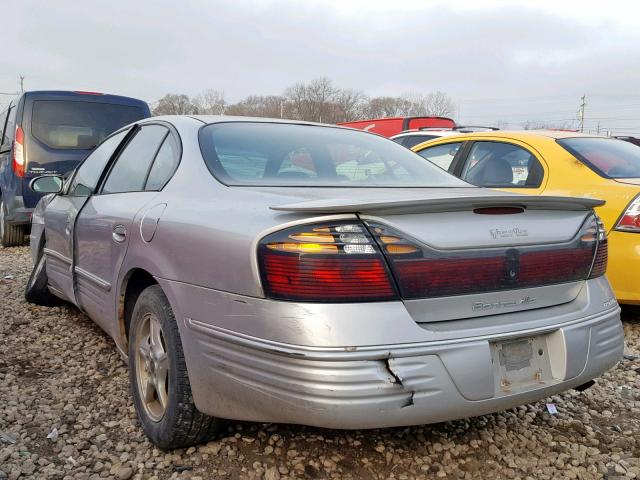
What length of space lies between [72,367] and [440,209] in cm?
249

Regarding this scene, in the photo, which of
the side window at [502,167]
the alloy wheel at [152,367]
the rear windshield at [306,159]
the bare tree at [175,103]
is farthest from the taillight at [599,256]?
the bare tree at [175,103]

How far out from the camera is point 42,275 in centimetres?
440

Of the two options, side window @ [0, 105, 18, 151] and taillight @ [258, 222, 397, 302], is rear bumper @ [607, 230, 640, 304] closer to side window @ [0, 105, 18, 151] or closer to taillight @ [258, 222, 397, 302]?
taillight @ [258, 222, 397, 302]

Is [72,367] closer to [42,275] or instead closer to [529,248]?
[42,275]

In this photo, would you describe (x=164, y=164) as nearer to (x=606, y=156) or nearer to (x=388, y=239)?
(x=388, y=239)

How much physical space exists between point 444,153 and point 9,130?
19.1ft

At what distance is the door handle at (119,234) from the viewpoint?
8.95 ft

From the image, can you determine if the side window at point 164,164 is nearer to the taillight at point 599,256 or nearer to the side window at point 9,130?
the taillight at point 599,256

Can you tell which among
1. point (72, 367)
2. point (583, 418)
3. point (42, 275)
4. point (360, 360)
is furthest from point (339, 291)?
point (42, 275)

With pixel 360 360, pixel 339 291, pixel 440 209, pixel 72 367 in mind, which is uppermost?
pixel 440 209

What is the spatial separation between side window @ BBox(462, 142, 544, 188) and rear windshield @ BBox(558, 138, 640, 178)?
0.30m

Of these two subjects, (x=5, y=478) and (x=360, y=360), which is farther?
(x=5, y=478)

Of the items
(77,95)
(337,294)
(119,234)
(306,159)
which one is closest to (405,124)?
(77,95)

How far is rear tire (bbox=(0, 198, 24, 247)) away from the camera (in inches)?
301
